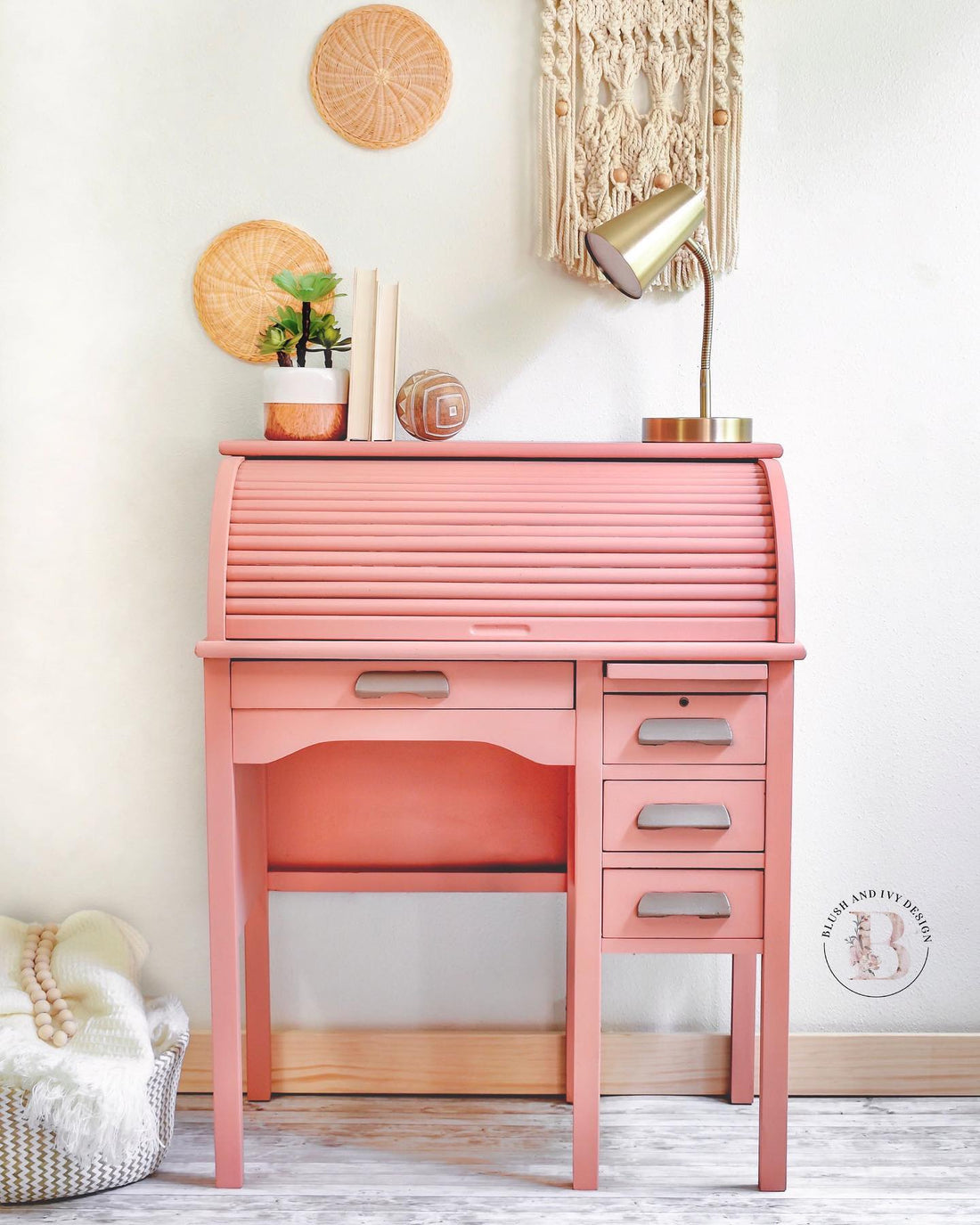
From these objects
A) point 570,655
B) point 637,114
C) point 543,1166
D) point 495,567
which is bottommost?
point 543,1166

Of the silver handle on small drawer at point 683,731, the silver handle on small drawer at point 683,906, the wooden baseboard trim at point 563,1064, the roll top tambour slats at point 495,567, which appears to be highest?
the roll top tambour slats at point 495,567

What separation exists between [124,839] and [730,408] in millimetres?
1552

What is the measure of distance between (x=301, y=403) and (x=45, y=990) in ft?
3.97

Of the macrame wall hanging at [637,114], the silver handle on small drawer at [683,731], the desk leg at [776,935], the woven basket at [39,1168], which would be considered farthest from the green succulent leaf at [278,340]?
the woven basket at [39,1168]

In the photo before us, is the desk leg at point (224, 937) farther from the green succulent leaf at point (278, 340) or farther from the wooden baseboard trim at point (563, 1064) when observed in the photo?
the green succulent leaf at point (278, 340)

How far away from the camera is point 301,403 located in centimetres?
185

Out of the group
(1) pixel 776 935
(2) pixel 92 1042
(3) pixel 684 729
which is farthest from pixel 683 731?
(2) pixel 92 1042

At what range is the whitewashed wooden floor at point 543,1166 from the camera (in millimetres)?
1766

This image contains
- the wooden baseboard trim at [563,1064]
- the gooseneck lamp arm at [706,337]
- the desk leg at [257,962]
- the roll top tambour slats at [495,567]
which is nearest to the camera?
the roll top tambour slats at [495,567]

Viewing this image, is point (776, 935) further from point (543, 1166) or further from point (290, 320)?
point (290, 320)

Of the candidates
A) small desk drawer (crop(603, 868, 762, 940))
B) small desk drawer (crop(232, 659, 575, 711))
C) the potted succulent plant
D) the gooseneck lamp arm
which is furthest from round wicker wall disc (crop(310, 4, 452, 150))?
small desk drawer (crop(603, 868, 762, 940))

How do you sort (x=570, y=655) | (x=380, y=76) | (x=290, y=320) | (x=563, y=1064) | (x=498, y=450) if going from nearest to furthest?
(x=570, y=655) < (x=498, y=450) < (x=290, y=320) < (x=380, y=76) < (x=563, y=1064)

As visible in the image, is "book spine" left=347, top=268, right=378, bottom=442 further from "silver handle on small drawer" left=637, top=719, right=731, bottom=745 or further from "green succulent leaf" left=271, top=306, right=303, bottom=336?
"silver handle on small drawer" left=637, top=719, right=731, bottom=745

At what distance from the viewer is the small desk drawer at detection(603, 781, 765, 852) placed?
5.82 feet
